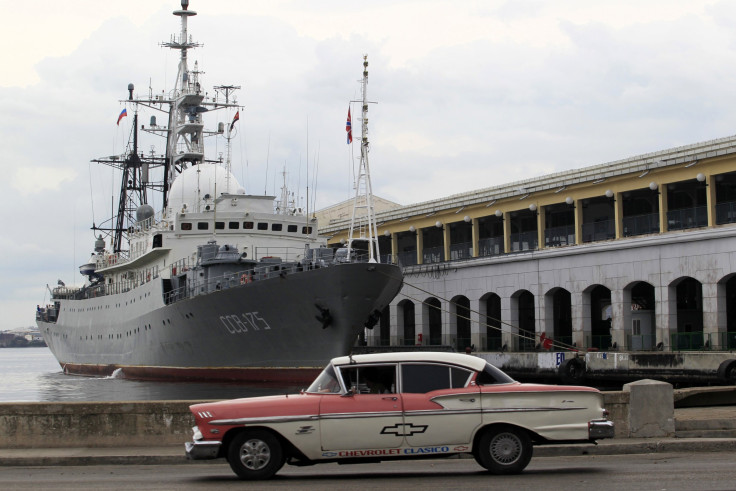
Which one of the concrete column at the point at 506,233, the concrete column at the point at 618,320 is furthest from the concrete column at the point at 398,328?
the concrete column at the point at 618,320

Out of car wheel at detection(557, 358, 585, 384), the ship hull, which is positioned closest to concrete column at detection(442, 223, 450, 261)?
the ship hull

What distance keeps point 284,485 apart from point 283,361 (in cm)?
2359

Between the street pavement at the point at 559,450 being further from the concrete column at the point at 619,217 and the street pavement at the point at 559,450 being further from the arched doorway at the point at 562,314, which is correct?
the arched doorway at the point at 562,314

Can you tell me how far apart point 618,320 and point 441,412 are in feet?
97.6

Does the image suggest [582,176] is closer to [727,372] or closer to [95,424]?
[727,372]

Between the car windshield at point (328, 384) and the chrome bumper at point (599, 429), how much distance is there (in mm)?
3223

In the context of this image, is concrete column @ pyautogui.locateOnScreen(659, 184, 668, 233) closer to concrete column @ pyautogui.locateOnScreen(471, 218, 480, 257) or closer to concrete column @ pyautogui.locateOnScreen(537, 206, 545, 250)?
concrete column @ pyautogui.locateOnScreen(537, 206, 545, 250)

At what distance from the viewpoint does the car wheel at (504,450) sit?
12.0 m

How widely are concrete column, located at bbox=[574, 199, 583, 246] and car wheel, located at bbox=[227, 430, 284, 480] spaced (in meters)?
33.5

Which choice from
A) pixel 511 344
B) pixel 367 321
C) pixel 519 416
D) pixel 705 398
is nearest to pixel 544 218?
pixel 511 344

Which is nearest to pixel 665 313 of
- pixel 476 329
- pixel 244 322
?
pixel 476 329

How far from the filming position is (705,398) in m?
18.4

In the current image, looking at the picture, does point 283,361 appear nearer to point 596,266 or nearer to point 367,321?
point 367,321

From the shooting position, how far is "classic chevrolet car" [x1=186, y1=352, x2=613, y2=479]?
1214 centimetres
